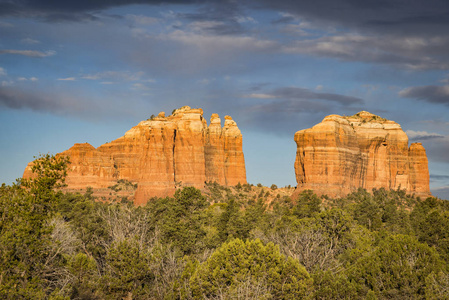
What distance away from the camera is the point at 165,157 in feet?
467

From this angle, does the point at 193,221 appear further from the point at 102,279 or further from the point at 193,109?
the point at 193,109

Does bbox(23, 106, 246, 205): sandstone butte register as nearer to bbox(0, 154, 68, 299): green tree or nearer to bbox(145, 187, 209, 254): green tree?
bbox(145, 187, 209, 254): green tree

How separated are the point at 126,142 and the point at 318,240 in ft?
405

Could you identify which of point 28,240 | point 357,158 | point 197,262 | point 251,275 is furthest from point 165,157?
point 28,240

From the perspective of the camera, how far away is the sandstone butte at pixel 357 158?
137 metres

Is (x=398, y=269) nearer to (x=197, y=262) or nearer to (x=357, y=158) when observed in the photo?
(x=197, y=262)

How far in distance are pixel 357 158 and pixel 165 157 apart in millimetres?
45519

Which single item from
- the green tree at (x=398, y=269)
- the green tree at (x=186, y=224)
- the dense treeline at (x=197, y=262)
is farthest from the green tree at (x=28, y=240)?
the green tree at (x=398, y=269)

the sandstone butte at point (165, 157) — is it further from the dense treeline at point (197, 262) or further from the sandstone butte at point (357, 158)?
the dense treeline at point (197, 262)

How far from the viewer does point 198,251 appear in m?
57.8

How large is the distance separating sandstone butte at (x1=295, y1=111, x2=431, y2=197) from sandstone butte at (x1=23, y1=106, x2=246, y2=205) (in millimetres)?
22285

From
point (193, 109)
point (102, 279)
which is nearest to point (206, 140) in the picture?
point (193, 109)

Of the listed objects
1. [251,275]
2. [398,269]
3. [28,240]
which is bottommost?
[251,275]

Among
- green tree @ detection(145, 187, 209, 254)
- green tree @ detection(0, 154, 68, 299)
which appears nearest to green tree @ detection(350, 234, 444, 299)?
green tree @ detection(145, 187, 209, 254)
